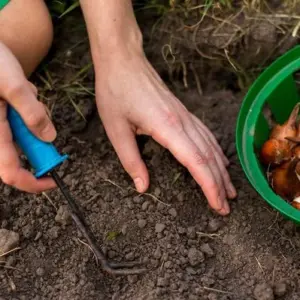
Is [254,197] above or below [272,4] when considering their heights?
below

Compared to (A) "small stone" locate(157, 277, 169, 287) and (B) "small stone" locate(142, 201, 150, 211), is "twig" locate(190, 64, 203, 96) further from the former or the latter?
(A) "small stone" locate(157, 277, 169, 287)

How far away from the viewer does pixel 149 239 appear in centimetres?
134

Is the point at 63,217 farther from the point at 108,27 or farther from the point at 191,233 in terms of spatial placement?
the point at 108,27

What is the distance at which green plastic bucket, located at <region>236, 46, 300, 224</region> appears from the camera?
1314mm

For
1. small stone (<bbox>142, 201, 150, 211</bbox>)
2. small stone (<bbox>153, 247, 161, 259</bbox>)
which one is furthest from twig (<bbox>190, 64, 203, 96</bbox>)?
small stone (<bbox>153, 247, 161, 259</bbox>)

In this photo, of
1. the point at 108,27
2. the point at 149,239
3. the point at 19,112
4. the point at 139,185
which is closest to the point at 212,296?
the point at 149,239

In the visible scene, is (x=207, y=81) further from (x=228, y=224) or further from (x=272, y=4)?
(x=228, y=224)

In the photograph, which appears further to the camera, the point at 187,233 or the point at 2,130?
the point at 187,233

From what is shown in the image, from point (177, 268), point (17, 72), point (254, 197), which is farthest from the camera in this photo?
point (254, 197)

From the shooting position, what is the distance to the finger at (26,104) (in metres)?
1.03

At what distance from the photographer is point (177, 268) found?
50.9 inches

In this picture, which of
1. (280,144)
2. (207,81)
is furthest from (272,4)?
(280,144)

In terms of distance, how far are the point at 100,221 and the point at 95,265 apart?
0.10 meters

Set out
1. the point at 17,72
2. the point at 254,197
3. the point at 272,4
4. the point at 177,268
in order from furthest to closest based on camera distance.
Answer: the point at 272,4
the point at 254,197
the point at 177,268
the point at 17,72
